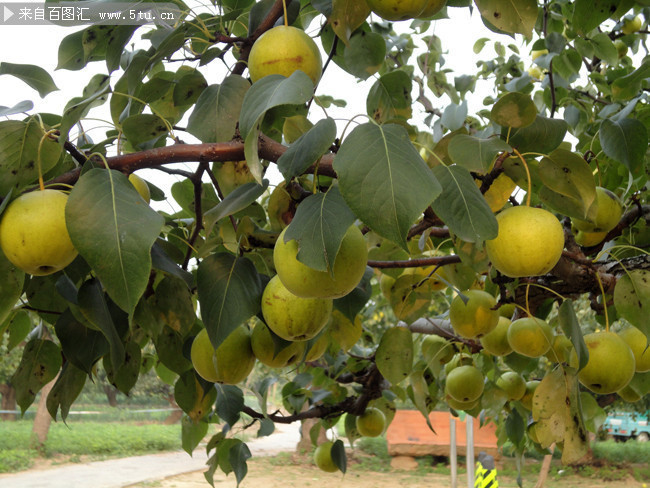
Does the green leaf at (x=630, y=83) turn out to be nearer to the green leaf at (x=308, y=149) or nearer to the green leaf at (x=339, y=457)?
the green leaf at (x=308, y=149)

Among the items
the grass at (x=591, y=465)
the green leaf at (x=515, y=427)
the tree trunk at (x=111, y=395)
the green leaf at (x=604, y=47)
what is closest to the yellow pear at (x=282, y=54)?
the green leaf at (x=604, y=47)

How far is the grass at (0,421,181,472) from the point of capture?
9.67 meters

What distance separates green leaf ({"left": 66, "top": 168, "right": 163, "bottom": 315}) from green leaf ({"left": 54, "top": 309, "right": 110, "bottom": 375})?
16.4 inches

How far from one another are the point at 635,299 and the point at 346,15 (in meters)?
0.89

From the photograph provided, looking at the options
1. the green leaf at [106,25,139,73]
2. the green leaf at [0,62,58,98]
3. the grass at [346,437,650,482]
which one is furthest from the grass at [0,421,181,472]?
the green leaf at [106,25,139,73]

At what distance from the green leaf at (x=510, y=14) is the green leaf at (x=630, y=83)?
3.23 feet

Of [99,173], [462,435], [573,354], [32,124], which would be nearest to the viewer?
[99,173]

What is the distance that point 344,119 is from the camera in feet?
2.99

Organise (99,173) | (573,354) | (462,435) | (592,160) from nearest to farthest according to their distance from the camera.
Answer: (99,173) < (573,354) < (592,160) < (462,435)

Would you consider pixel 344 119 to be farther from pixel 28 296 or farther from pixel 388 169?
pixel 28 296

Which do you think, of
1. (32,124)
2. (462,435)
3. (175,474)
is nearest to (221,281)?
(32,124)

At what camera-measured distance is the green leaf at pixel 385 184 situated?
2.01 ft

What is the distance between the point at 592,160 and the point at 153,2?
1.28 metres

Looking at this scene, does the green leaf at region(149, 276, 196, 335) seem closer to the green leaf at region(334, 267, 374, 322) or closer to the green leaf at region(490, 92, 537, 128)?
the green leaf at region(334, 267, 374, 322)
